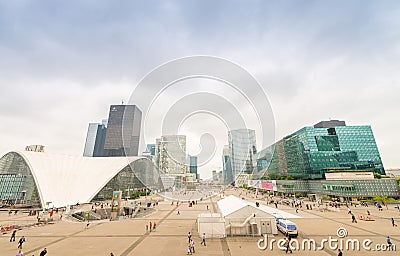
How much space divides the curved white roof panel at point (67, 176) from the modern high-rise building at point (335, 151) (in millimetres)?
52562

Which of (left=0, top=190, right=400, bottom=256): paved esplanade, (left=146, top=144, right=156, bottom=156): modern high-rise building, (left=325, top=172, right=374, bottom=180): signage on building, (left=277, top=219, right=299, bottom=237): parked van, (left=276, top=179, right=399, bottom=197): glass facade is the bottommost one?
(left=0, top=190, right=400, bottom=256): paved esplanade

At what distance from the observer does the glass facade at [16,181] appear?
45781mm

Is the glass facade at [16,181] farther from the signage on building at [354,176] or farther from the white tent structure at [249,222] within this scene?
the signage on building at [354,176]

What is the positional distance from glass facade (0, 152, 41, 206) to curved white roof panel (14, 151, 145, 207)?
205 centimetres

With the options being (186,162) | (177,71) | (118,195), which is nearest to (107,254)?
(186,162)

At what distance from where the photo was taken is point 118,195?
3722 cm

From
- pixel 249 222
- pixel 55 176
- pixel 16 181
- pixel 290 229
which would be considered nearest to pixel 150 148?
pixel 249 222

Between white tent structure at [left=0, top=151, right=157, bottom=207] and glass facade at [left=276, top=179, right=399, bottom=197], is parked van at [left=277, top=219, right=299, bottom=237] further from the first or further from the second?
white tent structure at [left=0, top=151, right=157, bottom=207]

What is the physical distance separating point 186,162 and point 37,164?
5205 cm

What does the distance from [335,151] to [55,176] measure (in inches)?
3355

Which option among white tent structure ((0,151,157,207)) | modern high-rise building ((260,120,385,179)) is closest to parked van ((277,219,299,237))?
white tent structure ((0,151,157,207))

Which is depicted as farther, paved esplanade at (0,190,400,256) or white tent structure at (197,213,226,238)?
white tent structure at (197,213,226,238)

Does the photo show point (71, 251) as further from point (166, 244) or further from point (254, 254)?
point (254, 254)

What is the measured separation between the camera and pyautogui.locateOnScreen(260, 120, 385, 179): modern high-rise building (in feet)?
216
